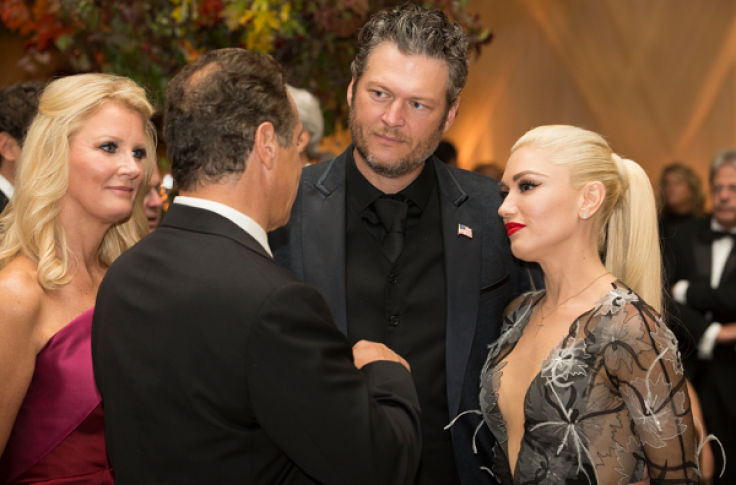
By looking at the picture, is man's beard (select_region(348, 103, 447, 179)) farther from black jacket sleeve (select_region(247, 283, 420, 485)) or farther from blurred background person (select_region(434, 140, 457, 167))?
blurred background person (select_region(434, 140, 457, 167))

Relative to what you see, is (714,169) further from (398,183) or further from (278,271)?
(278,271)

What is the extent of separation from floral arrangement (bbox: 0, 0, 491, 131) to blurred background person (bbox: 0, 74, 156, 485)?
67 cm

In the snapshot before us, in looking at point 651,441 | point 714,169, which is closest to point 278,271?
point 651,441

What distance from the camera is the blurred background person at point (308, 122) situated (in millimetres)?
2973

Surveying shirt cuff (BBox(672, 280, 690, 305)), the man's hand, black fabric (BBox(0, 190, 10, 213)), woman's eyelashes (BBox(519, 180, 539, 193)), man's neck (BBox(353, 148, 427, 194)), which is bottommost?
black fabric (BBox(0, 190, 10, 213))

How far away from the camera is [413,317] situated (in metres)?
2.02

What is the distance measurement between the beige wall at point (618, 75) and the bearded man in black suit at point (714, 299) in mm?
2491

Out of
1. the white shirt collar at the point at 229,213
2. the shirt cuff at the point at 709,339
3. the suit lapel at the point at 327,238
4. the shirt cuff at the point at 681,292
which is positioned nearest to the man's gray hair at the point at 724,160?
the shirt cuff at the point at 681,292

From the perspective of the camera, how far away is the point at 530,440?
1832mm

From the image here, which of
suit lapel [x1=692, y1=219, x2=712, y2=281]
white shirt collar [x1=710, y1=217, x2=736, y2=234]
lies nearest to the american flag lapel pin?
suit lapel [x1=692, y1=219, x2=712, y2=281]

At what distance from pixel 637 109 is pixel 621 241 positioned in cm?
499

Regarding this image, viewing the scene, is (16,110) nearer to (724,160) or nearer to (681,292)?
(681,292)

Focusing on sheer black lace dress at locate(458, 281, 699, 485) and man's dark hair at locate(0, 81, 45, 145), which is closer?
sheer black lace dress at locate(458, 281, 699, 485)

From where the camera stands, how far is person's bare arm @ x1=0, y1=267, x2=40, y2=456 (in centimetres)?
172
